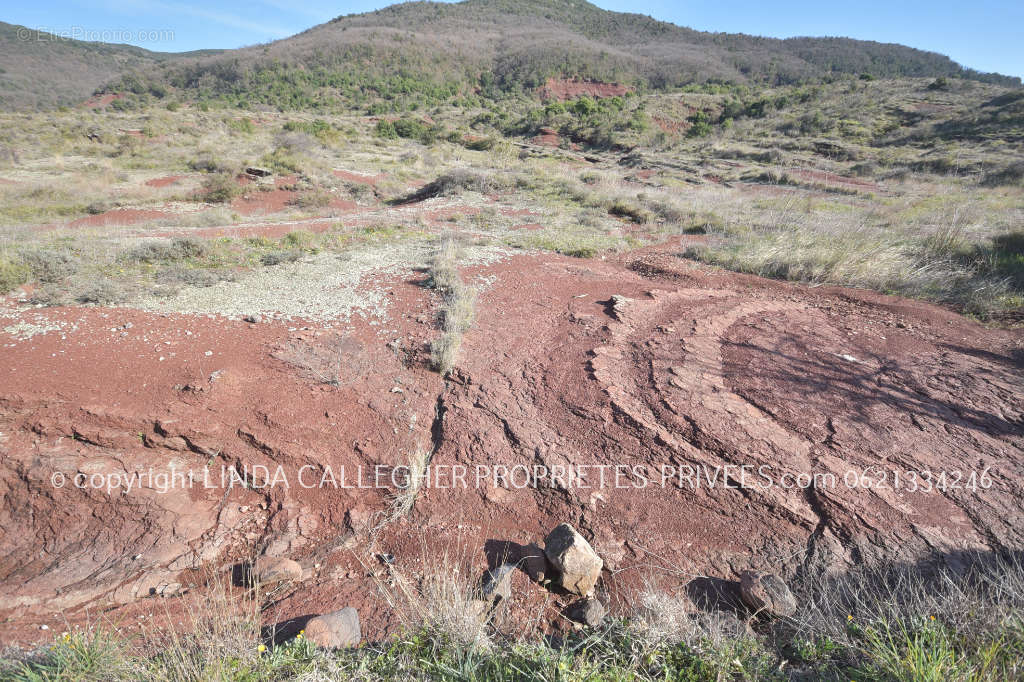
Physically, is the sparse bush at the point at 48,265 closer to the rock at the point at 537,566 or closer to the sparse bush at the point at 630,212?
the rock at the point at 537,566

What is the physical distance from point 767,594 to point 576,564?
956mm

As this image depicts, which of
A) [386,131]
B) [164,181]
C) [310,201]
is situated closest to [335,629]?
[310,201]

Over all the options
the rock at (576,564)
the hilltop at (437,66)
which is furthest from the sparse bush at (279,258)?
the hilltop at (437,66)

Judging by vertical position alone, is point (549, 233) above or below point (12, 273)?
above

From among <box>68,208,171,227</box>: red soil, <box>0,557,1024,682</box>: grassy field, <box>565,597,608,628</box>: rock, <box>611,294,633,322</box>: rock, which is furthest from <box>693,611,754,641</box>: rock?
<box>68,208,171,227</box>: red soil

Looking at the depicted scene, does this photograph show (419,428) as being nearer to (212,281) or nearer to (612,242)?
(212,281)

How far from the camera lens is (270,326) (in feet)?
15.9

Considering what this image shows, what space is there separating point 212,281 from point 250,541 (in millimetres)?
4493

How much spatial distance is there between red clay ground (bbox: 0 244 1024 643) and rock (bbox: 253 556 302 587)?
0.07 m

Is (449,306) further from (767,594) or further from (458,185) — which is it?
(458,185)

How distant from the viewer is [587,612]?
2191 millimetres

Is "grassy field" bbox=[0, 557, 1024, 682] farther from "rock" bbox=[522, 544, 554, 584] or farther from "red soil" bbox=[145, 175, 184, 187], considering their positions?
"red soil" bbox=[145, 175, 184, 187]

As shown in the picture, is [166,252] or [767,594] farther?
[166,252]

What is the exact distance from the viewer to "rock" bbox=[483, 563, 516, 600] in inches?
86.7
